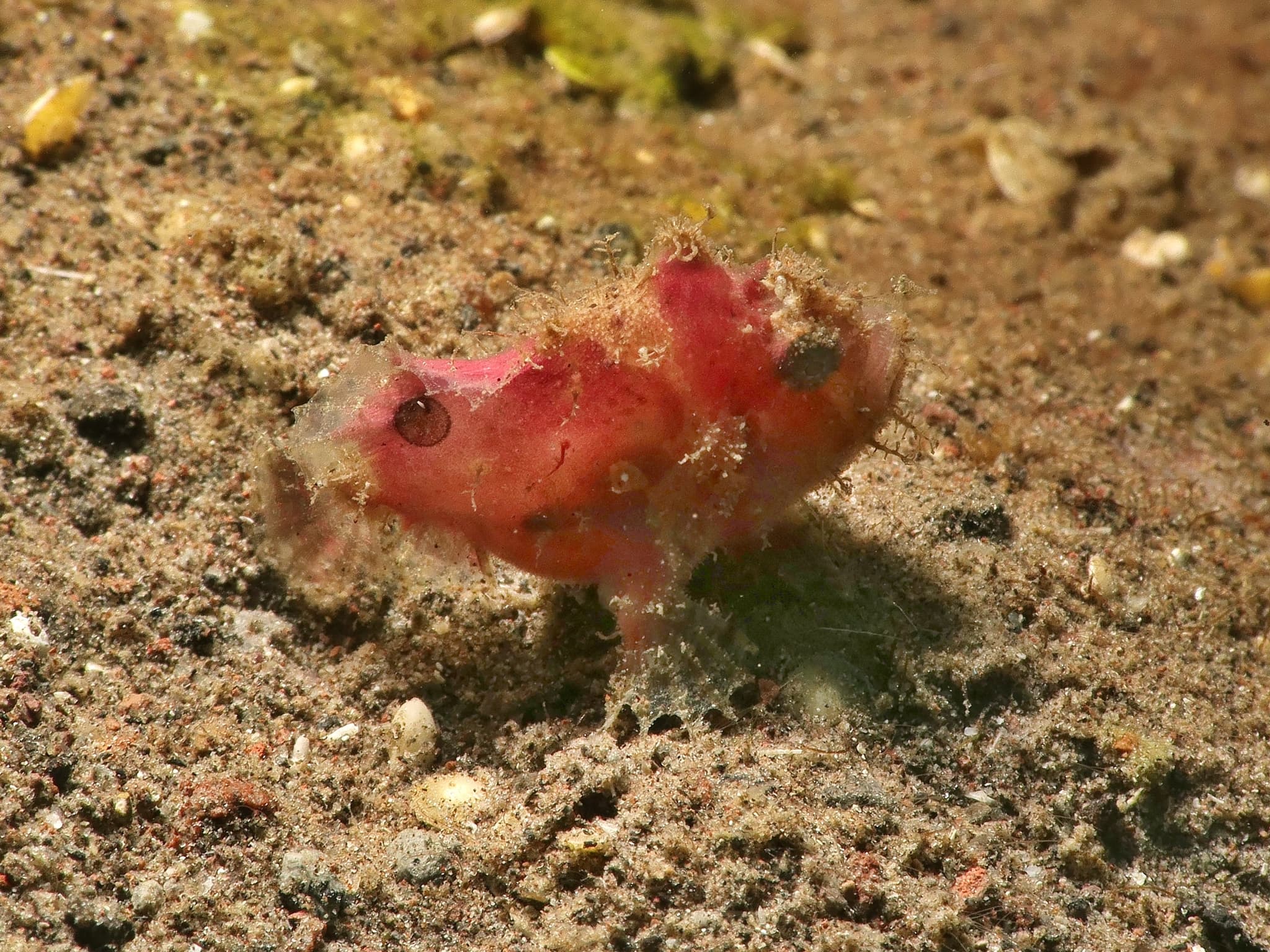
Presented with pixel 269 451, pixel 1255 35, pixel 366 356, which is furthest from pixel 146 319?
pixel 1255 35

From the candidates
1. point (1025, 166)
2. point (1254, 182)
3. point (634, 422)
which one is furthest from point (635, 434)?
point (1254, 182)

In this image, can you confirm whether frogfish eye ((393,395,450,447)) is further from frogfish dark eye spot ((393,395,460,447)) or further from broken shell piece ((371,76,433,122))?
broken shell piece ((371,76,433,122))

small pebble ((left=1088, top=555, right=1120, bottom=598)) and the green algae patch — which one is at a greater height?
the green algae patch

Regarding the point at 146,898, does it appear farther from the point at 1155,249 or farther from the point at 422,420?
the point at 1155,249

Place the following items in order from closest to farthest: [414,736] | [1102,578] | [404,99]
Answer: [414,736]
[1102,578]
[404,99]

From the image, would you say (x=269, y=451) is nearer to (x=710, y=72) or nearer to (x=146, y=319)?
(x=146, y=319)

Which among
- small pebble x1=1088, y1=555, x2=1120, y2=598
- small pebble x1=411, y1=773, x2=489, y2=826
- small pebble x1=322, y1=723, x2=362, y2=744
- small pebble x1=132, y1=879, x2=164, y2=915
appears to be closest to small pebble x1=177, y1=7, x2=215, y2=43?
small pebble x1=322, y1=723, x2=362, y2=744
